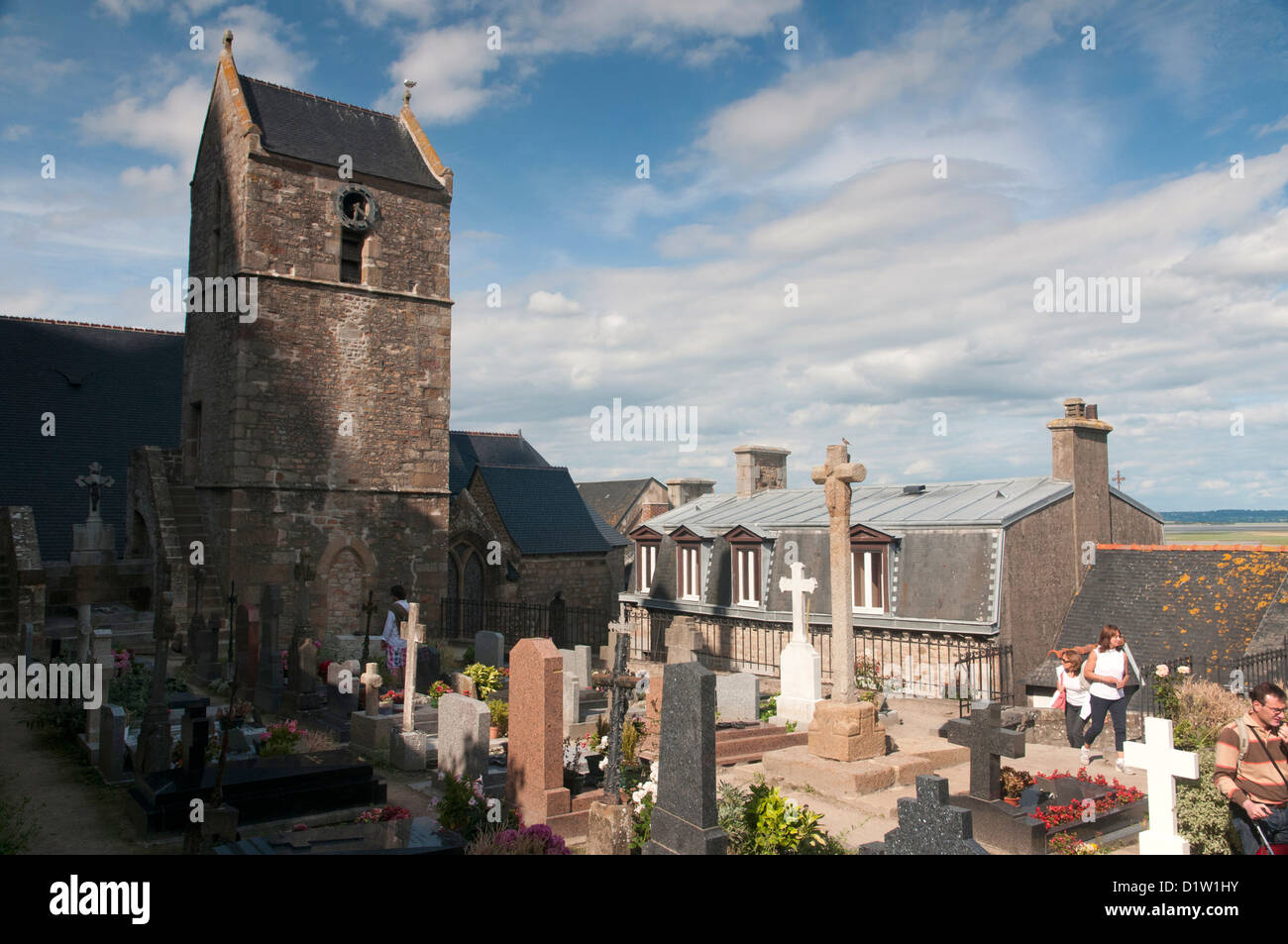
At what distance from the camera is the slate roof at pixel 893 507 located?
16472mm

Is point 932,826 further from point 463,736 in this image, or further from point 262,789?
point 262,789

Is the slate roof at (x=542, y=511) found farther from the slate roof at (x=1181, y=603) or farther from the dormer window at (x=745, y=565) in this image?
the slate roof at (x=1181, y=603)

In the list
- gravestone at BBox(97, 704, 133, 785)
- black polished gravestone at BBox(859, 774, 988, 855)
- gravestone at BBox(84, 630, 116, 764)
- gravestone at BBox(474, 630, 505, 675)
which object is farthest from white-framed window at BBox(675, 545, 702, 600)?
black polished gravestone at BBox(859, 774, 988, 855)

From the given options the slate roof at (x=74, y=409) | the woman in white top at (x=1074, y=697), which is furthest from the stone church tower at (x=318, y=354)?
the woman in white top at (x=1074, y=697)

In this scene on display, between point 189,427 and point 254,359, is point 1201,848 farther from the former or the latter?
point 189,427

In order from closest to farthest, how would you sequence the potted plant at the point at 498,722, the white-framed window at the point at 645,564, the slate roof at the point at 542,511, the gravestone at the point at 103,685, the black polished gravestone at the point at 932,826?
the black polished gravestone at the point at 932,826 → the gravestone at the point at 103,685 → the potted plant at the point at 498,722 → the white-framed window at the point at 645,564 → the slate roof at the point at 542,511

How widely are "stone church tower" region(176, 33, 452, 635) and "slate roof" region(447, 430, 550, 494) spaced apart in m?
10.7

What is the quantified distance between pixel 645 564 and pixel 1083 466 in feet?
37.8

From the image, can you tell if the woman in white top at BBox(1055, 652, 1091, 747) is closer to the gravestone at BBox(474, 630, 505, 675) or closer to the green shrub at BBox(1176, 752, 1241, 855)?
the green shrub at BBox(1176, 752, 1241, 855)

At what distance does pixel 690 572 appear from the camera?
2173cm

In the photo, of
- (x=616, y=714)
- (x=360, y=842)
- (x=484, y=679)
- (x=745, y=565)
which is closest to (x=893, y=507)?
(x=745, y=565)

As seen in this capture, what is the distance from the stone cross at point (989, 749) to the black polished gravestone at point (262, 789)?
6364mm

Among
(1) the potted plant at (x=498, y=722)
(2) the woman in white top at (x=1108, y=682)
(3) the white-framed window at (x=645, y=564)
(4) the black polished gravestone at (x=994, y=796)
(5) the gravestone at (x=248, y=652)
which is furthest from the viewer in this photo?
(3) the white-framed window at (x=645, y=564)

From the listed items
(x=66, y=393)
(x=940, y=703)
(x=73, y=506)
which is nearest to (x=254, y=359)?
(x=73, y=506)
